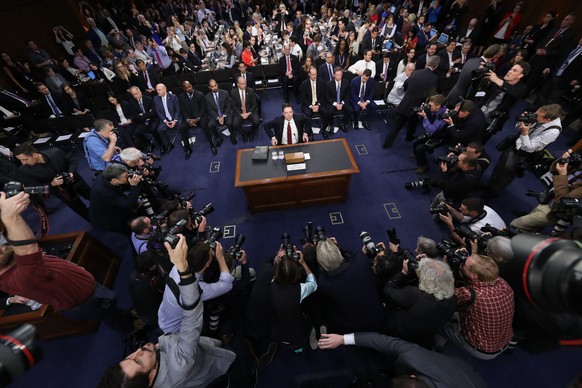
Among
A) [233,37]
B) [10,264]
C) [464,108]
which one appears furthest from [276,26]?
[10,264]

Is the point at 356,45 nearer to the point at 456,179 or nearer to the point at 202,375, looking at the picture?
the point at 456,179

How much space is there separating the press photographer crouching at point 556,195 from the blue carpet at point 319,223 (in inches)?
38.4

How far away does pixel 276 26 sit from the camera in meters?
10.7

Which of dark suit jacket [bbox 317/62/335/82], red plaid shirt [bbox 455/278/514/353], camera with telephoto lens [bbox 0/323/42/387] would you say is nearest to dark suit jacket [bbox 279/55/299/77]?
dark suit jacket [bbox 317/62/335/82]

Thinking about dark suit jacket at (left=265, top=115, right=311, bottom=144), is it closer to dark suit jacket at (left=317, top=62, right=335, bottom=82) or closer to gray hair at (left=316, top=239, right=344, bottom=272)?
dark suit jacket at (left=317, top=62, right=335, bottom=82)

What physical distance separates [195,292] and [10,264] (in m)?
1.84

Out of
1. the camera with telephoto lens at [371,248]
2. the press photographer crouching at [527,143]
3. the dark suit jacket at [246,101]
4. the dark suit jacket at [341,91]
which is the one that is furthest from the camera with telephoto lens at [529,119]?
the dark suit jacket at [246,101]

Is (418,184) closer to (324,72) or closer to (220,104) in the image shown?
(324,72)

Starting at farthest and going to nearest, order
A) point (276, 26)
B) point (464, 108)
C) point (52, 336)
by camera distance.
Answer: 1. point (276, 26)
2. point (464, 108)
3. point (52, 336)

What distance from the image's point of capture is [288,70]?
7.23m

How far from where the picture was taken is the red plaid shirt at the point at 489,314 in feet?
6.70

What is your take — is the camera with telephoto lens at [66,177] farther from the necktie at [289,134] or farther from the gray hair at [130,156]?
the necktie at [289,134]

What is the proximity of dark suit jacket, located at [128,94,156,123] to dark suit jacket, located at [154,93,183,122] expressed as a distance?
11cm

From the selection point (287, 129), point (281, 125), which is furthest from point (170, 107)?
point (287, 129)
